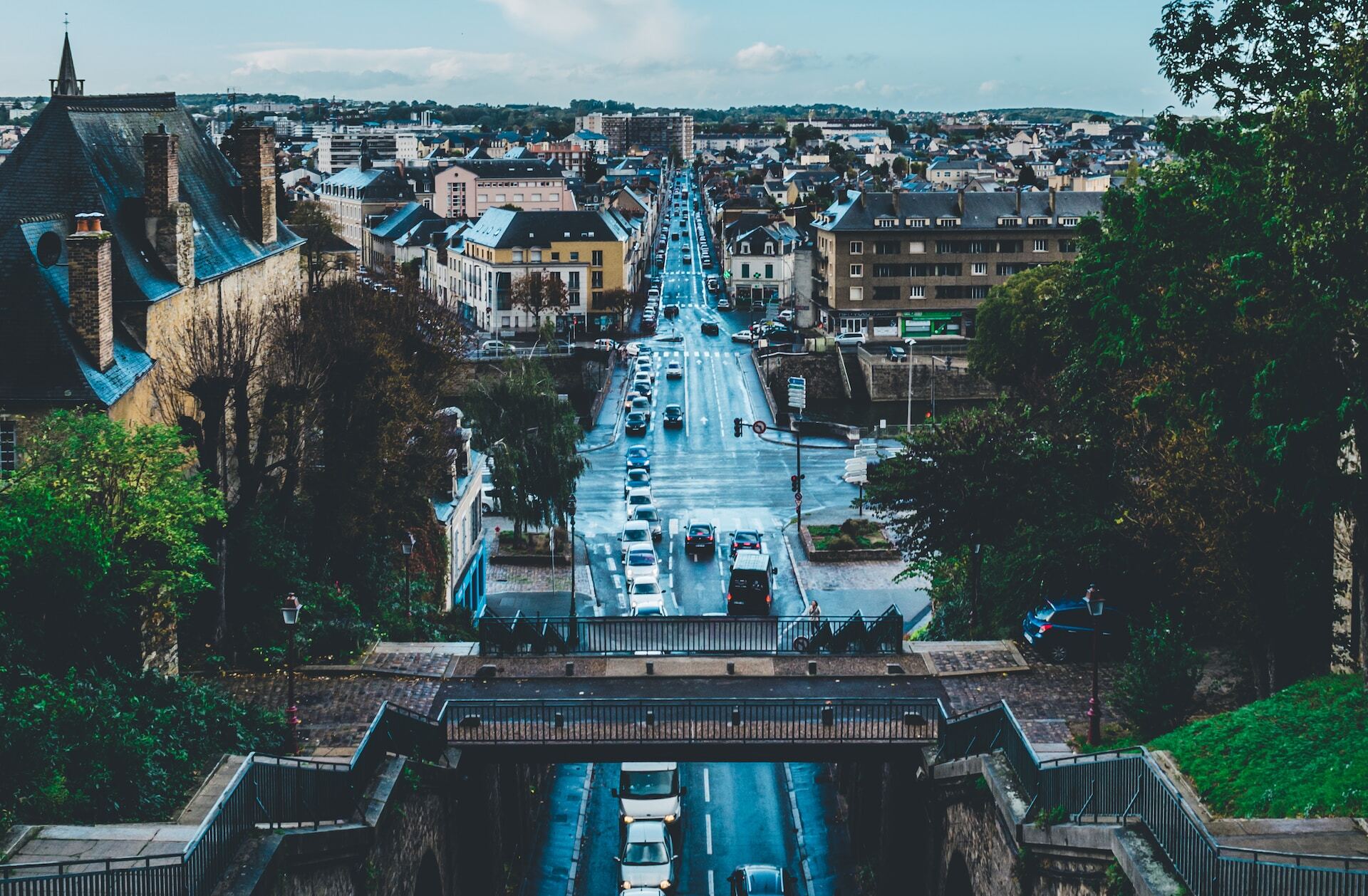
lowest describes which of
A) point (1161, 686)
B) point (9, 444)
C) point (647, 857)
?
point (647, 857)

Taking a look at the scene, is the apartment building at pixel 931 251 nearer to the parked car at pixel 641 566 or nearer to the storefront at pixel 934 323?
the storefront at pixel 934 323

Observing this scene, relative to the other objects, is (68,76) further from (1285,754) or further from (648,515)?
(1285,754)

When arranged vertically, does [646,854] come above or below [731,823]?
above

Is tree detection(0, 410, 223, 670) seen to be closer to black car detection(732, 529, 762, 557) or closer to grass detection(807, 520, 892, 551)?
black car detection(732, 529, 762, 557)

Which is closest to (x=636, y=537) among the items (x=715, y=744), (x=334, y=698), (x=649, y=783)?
(x=649, y=783)

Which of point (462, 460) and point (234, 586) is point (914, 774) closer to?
point (234, 586)

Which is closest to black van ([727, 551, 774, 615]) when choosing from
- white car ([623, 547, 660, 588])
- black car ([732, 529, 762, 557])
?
white car ([623, 547, 660, 588])

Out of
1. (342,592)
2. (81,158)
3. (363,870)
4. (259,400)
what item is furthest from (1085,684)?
(81,158)
